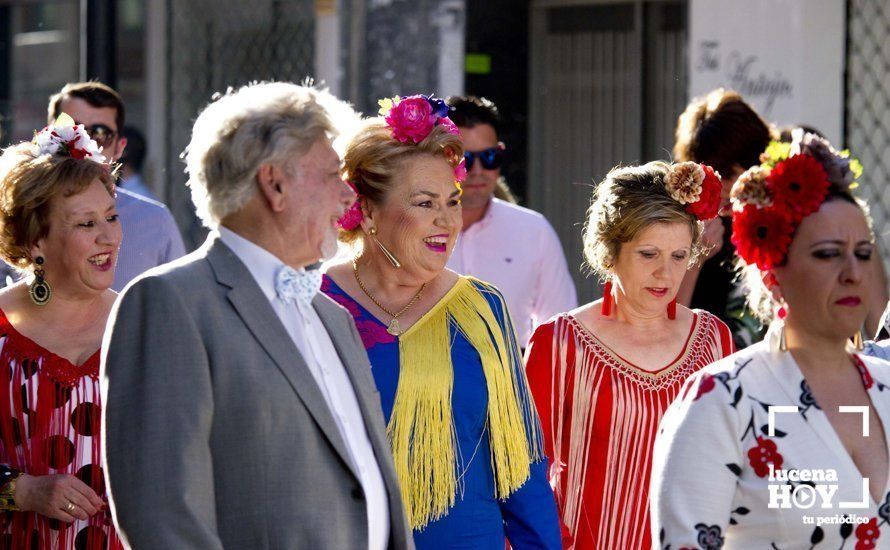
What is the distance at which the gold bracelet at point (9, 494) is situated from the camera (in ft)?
13.1

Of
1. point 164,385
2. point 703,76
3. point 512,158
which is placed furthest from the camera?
point 512,158

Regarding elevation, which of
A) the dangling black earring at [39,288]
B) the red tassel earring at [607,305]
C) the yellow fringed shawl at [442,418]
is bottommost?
the yellow fringed shawl at [442,418]

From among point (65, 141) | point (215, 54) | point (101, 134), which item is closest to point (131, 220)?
point (101, 134)

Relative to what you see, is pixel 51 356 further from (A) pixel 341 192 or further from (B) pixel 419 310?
(A) pixel 341 192

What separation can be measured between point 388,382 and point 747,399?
1172 millimetres

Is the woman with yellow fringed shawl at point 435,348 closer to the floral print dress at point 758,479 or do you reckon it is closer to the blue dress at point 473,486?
A: the blue dress at point 473,486

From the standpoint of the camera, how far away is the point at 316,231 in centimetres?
313

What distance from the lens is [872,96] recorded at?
7.38 meters

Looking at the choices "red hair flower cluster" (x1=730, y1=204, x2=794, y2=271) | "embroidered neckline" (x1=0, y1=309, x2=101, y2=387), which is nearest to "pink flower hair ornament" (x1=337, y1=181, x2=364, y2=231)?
"embroidered neckline" (x1=0, y1=309, x2=101, y2=387)

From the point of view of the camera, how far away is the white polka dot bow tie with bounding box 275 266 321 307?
3068 mm

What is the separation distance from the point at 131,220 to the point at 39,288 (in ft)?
5.44

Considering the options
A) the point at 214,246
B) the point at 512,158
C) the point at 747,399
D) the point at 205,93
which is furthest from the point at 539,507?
the point at 205,93

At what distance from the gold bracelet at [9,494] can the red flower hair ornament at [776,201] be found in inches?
80.9

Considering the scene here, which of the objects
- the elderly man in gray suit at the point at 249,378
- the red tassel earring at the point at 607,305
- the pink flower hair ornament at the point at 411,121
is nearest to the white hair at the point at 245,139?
the elderly man in gray suit at the point at 249,378
